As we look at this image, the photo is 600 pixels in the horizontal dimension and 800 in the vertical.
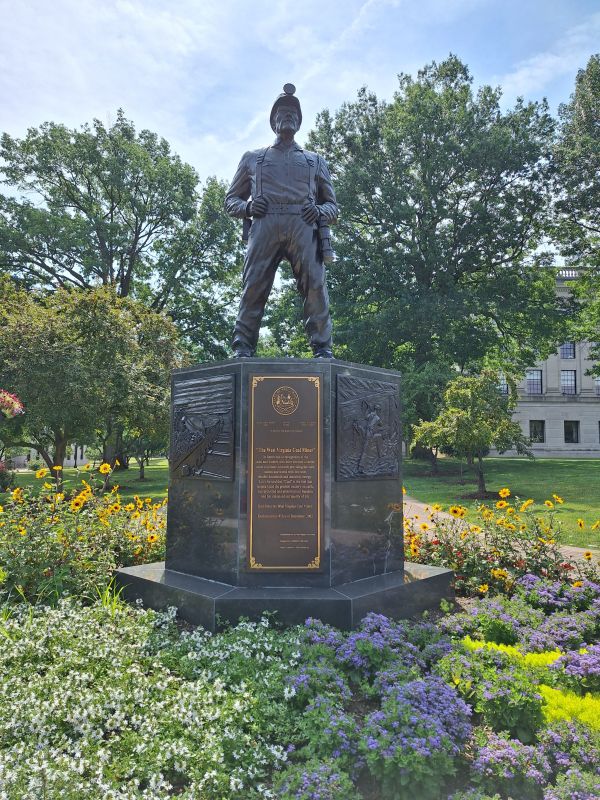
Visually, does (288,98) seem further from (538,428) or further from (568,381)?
(568,381)

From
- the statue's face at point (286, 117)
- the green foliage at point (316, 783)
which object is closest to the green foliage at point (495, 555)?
the green foliage at point (316, 783)

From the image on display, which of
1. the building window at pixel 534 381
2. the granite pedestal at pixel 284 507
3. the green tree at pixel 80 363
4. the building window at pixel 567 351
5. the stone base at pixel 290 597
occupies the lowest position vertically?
the stone base at pixel 290 597

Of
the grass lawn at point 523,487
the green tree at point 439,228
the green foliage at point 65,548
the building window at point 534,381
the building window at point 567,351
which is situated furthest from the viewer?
the building window at point 567,351

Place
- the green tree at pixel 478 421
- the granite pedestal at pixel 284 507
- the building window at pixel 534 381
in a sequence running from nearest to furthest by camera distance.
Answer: the granite pedestal at pixel 284 507, the green tree at pixel 478 421, the building window at pixel 534 381

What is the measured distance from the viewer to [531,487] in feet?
62.5

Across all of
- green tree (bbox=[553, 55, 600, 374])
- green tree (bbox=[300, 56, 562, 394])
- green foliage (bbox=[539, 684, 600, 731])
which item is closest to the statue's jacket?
green foliage (bbox=[539, 684, 600, 731])

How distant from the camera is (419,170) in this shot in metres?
27.8

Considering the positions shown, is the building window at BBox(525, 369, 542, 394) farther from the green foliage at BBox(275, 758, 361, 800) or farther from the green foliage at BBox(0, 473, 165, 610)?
the green foliage at BBox(275, 758, 361, 800)

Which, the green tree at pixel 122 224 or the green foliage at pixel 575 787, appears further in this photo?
the green tree at pixel 122 224

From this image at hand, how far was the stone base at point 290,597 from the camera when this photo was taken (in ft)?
15.8

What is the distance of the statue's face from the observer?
5969 mm

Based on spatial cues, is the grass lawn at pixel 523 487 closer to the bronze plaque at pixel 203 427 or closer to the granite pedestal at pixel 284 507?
the granite pedestal at pixel 284 507

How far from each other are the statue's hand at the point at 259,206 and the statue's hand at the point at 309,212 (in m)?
0.41

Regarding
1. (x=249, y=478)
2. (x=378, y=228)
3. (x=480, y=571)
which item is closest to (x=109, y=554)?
(x=249, y=478)
